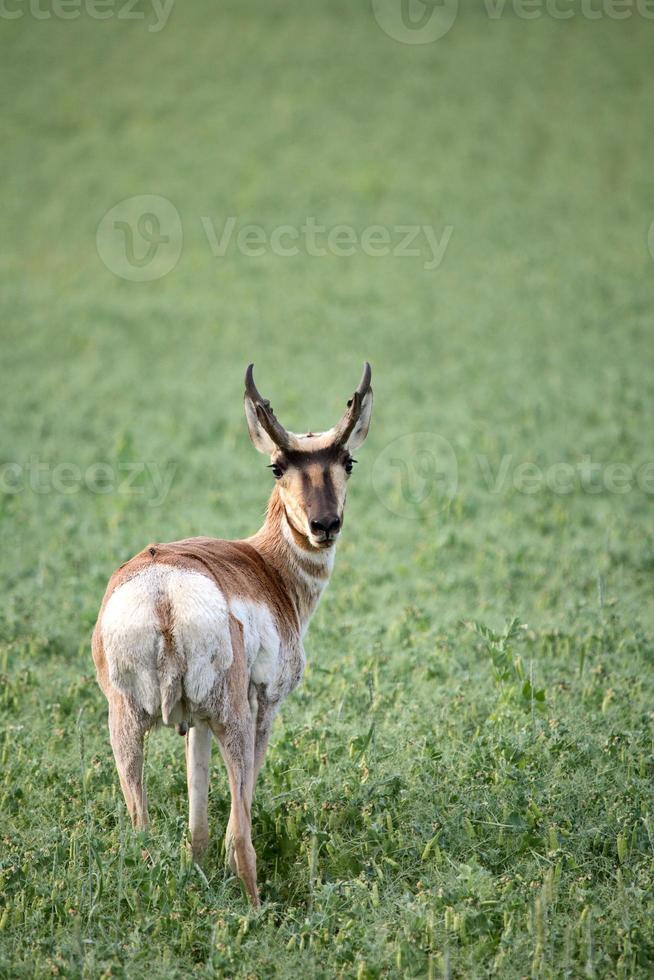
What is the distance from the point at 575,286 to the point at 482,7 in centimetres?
2203

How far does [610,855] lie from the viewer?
612cm

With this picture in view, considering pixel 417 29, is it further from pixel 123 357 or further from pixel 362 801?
pixel 362 801

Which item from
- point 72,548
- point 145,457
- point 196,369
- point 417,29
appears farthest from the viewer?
point 417,29

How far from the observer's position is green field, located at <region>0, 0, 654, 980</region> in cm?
559

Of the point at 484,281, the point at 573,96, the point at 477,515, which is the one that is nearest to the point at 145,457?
the point at 477,515
